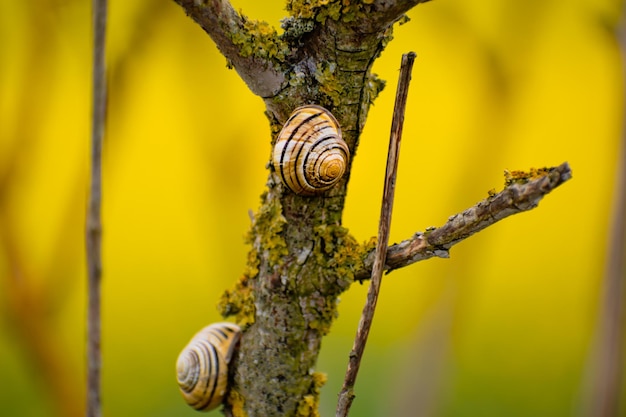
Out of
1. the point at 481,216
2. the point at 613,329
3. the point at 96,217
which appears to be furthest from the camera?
the point at 613,329

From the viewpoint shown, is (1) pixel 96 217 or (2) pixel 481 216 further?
(2) pixel 481 216

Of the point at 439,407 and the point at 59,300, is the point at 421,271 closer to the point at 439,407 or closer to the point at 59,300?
the point at 439,407

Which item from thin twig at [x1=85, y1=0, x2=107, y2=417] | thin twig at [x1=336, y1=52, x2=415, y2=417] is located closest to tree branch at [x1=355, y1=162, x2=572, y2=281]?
thin twig at [x1=336, y1=52, x2=415, y2=417]

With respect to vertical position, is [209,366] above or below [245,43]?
below

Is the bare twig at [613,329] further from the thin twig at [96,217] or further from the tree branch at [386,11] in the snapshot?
the thin twig at [96,217]

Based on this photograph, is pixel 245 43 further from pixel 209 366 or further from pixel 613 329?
pixel 613 329

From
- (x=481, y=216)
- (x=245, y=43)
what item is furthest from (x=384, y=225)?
(x=245, y=43)
